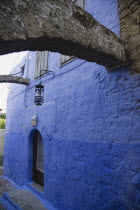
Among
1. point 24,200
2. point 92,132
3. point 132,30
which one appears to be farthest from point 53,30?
point 24,200

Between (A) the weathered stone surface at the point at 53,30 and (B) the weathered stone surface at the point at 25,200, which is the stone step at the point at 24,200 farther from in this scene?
(A) the weathered stone surface at the point at 53,30

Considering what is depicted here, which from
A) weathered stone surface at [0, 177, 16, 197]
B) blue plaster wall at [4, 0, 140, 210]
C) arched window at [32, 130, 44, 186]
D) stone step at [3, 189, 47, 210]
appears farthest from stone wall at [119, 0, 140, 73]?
weathered stone surface at [0, 177, 16, 197]

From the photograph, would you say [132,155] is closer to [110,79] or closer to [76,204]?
[110,79]

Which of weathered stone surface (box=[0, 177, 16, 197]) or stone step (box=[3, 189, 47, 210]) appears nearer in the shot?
stone step (box=[3, 189, 47, 210])

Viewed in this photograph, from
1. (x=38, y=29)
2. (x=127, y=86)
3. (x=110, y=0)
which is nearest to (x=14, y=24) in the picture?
(x=38, y=29)

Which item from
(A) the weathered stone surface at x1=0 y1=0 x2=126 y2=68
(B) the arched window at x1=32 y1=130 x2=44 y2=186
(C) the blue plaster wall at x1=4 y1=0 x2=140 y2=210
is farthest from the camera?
(B) the arched window at x1=32 y1=130 x2=44 y2=186

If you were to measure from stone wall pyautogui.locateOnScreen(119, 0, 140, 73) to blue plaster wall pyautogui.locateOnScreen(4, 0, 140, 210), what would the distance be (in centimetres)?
24

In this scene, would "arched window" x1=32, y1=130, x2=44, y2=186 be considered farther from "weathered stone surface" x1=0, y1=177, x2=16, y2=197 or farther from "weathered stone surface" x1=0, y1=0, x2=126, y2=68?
"weathered stone surface" x1=0, y1=0, x2=126, y2=68

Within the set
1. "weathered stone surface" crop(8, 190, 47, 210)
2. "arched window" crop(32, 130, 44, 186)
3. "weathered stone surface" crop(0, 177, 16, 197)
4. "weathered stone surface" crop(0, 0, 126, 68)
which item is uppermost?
"weathered stone surface" crop(0, 0, 126, 68)

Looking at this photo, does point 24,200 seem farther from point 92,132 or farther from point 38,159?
point 92,132

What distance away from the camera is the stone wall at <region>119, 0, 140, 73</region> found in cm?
262

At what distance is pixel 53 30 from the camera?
1773mm

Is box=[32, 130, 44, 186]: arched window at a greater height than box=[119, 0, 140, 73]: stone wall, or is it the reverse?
box=[119, 0, 140, 73]: stone wall

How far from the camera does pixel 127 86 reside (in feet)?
9.30
